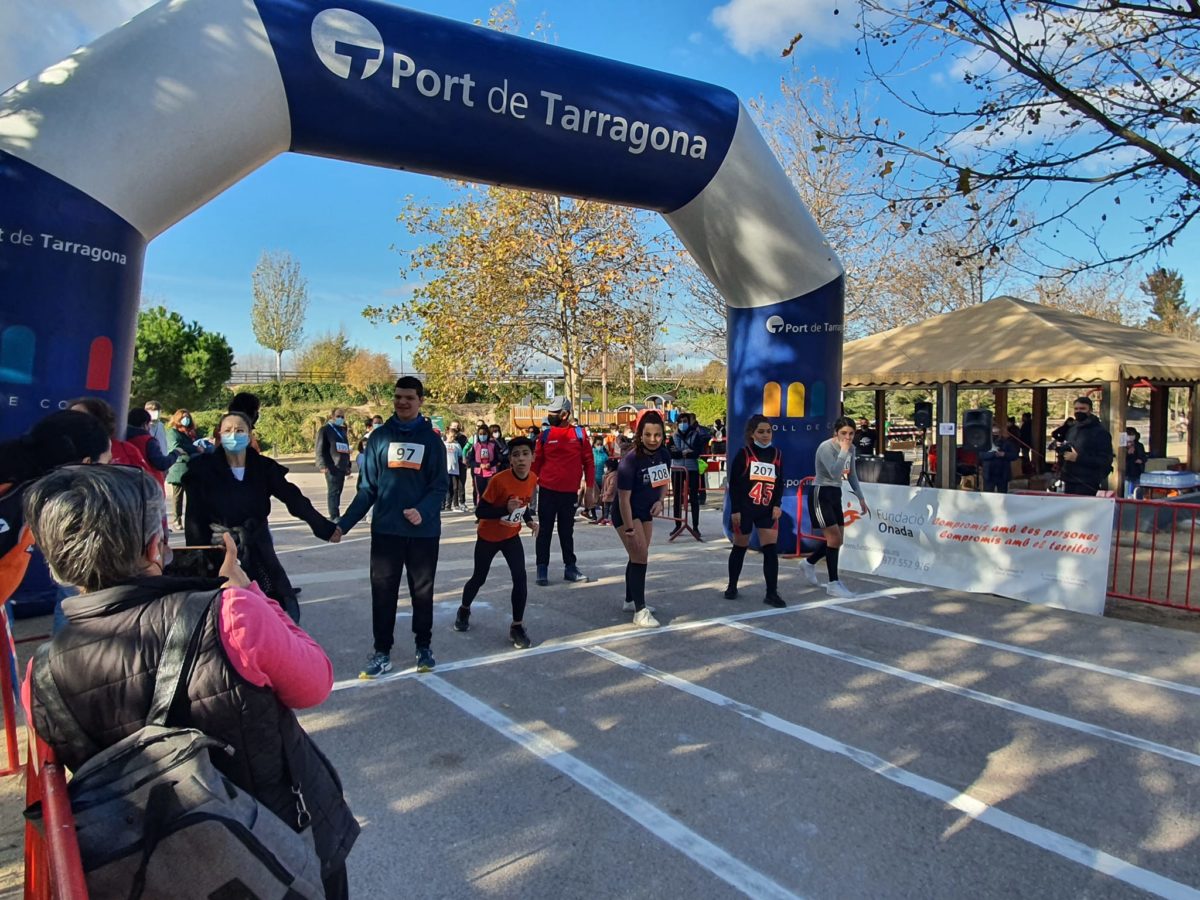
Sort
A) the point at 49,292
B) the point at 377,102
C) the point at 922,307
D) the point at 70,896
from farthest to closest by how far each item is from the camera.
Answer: the point at 922,307 → the point at 377,102 → the point at 49,292 → the point at 70,896

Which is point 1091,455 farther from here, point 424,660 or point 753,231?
point 424,660

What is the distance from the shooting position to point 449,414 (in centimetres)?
3441

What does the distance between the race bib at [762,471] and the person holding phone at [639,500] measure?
0.89 m

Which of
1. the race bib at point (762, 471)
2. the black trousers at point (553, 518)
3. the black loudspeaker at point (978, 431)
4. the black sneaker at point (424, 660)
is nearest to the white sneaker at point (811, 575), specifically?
the race bib at point (762, 471)

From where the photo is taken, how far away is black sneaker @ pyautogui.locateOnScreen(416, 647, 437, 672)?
5.31 metres

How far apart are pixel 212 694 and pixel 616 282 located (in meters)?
18.3

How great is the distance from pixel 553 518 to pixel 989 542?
4.33 meters

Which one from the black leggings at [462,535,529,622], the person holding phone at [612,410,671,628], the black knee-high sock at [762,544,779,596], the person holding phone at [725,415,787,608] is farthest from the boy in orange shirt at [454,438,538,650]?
the black knee-high sock at [762,544,779,596]

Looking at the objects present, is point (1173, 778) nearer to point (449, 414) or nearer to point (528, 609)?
point (528, 609)

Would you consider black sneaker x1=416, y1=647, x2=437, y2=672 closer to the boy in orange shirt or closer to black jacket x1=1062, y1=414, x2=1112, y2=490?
the boy in orange shirt

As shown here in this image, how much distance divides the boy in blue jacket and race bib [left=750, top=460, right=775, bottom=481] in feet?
10.3

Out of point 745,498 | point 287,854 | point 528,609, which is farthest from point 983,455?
point 287,854

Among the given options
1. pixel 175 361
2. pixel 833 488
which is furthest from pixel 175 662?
pixel 175 361

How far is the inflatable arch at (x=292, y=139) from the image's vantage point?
19.7ft
